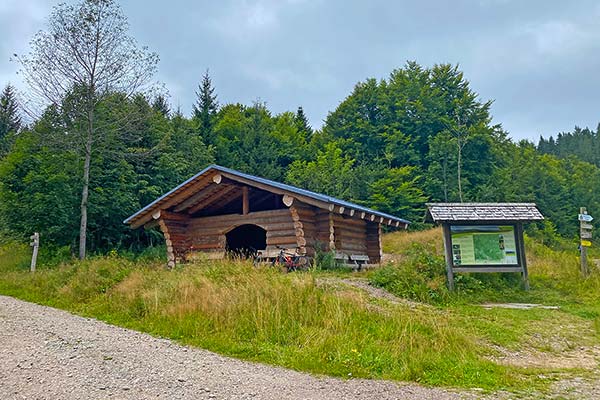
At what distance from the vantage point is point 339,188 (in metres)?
31.4

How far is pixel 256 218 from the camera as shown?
15727mm

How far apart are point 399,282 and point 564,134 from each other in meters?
84.6

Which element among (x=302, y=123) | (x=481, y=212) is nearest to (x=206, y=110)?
(x=302, y=123)

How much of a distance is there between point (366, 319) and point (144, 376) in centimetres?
352

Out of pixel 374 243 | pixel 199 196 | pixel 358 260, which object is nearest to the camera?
pixel 358 260

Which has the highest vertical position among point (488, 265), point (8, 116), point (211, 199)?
point (8, 116)

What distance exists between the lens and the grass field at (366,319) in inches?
231

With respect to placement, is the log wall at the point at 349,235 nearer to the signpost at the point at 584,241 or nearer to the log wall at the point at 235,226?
the log wall at the point at 235,226

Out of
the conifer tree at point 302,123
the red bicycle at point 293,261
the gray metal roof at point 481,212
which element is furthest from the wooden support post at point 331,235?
the conifer tree at point 302,123

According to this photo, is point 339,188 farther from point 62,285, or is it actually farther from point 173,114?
point 62,285

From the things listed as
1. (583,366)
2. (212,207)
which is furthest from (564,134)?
(583,366)

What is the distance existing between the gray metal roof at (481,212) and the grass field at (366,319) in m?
1.19

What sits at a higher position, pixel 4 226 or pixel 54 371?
pixel 4 226

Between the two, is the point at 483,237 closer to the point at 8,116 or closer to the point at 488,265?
the point at 488,265
